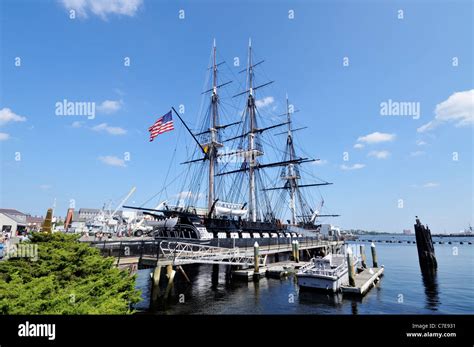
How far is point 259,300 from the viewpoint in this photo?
954 inches

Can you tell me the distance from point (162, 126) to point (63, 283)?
2428 centimetres

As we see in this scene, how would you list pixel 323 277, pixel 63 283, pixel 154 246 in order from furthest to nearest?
pixel 323 277, pixel 154 246, pixel 63 283

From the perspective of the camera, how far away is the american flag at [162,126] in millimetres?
33562

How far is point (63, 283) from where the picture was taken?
40.2ft

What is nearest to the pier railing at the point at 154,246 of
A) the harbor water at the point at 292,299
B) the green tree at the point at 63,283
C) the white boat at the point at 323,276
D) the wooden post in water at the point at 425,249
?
the harbor water at the point at 292,299

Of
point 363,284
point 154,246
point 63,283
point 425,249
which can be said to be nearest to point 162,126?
point 154,246

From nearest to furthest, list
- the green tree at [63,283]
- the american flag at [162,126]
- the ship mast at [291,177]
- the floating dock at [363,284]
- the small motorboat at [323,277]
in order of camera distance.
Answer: the green tree at [63,283]
the floating dock at [363,284]
the small motorboat at [323,277]
the american flag at [162,126]
the ship mast at [291,177]

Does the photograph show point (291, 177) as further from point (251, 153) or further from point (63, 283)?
point (63, 283)

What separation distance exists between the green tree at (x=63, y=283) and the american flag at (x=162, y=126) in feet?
61.4

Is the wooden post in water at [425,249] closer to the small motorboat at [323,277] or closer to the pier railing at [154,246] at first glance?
the pier railing at [154,246]
